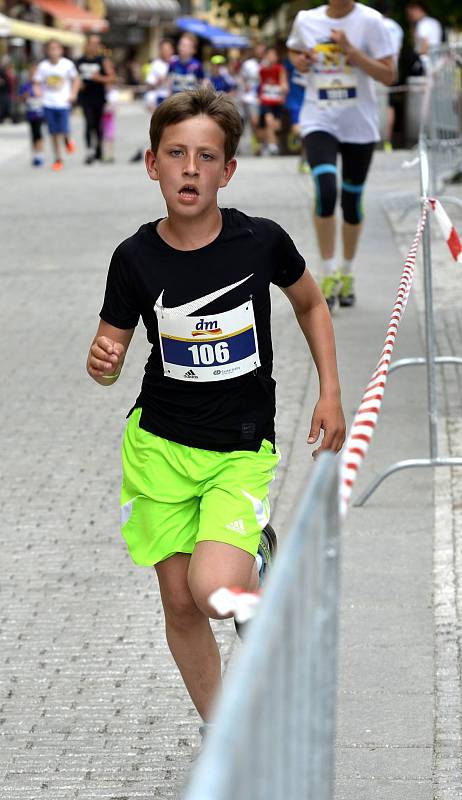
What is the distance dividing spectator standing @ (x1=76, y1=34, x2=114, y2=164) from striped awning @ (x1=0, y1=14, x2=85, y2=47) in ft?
75.0

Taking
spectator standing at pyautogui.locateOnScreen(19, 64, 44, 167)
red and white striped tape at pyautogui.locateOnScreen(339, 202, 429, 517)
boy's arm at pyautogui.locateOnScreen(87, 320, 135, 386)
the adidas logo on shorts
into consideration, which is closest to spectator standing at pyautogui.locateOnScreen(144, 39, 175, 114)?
spectator standing at pyautogui.locateOnScreen(19, 64, 44, 167)

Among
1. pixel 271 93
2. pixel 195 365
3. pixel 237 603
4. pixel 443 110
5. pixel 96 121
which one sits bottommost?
pixel 271 93

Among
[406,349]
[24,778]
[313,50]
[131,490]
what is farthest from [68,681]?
[313,50]

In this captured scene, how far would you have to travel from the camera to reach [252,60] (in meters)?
31.5

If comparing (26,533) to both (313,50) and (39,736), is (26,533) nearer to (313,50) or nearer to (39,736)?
(39,736)

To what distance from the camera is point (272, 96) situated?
83.6ft

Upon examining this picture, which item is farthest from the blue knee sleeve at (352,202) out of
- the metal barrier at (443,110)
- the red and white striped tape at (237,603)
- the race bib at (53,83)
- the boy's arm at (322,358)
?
the race bib at (53,83)

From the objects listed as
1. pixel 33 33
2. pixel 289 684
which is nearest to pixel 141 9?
pixel 33 33

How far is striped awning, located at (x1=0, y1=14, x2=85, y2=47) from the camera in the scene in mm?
50222

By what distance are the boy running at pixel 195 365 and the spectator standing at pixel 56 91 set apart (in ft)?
62.9

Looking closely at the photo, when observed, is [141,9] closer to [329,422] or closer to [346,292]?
[346,292]

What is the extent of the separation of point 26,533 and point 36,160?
17.7m

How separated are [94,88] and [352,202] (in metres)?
14.6

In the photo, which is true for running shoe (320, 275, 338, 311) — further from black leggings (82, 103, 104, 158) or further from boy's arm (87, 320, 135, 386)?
black leggings (82, 103, 104, 158)
